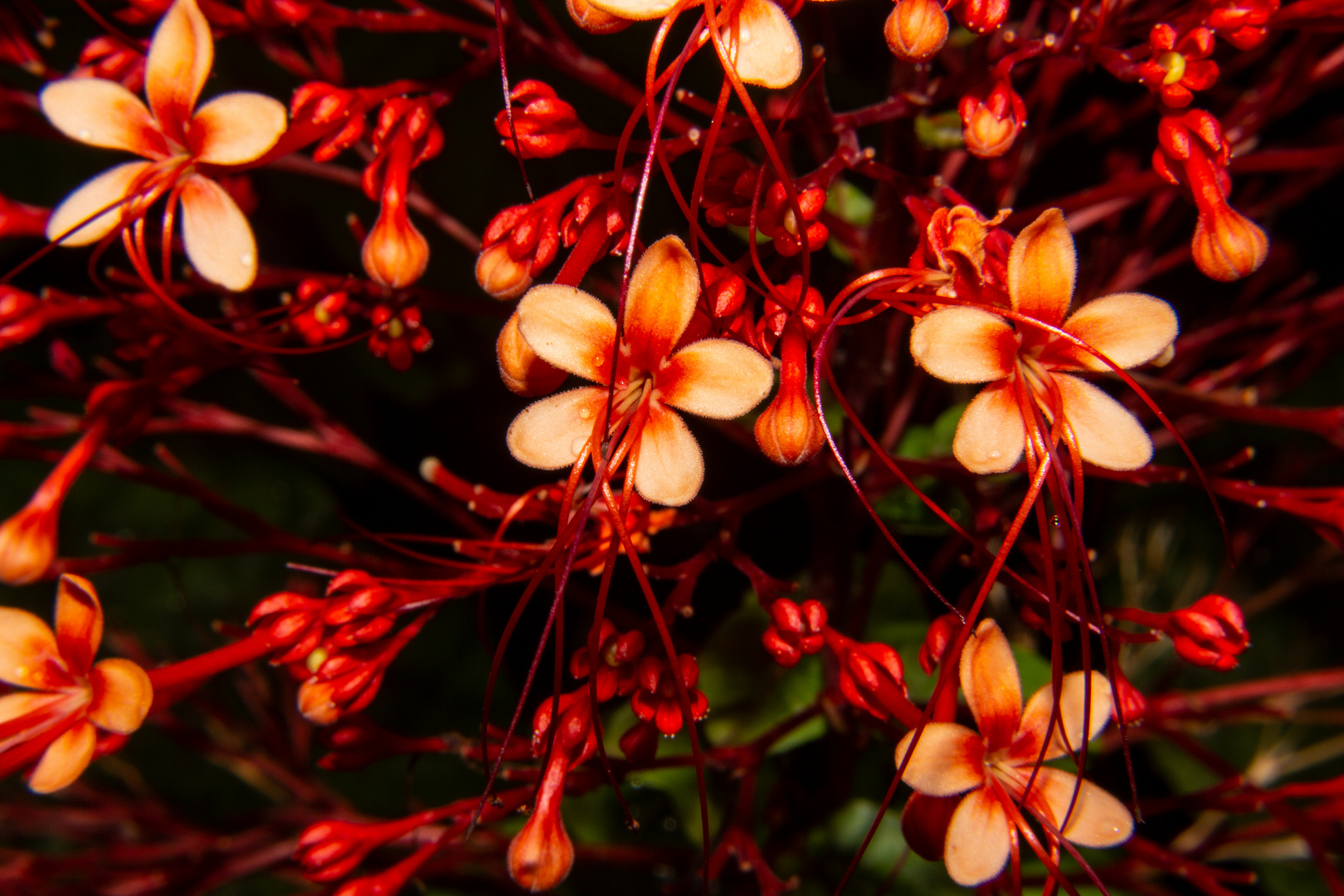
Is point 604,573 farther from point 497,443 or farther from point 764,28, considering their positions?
point 497,443

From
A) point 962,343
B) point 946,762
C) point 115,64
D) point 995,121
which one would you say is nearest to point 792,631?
point 946,762

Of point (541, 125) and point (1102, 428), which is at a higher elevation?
point (541, 125)

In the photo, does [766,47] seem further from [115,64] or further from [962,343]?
[115,64]

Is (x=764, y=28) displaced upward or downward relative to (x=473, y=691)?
upward

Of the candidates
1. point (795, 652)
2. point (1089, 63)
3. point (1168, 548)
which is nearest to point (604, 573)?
point (795, 652)

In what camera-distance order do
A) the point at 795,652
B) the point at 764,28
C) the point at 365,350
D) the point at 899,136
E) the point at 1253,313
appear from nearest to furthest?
the point at 764,28, the point at 795,652, the point at 899,136, the point at 1253,313, the point at 365,350

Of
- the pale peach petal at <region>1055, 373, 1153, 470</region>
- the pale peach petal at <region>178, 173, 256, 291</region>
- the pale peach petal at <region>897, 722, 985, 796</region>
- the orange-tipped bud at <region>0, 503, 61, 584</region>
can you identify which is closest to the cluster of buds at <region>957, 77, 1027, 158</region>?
the pale peach petal at <region>1055, 373, 1153, 470</region>

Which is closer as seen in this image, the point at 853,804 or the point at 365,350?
the point at 853,804

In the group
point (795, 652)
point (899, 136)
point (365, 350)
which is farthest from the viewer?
point (365, 350)
